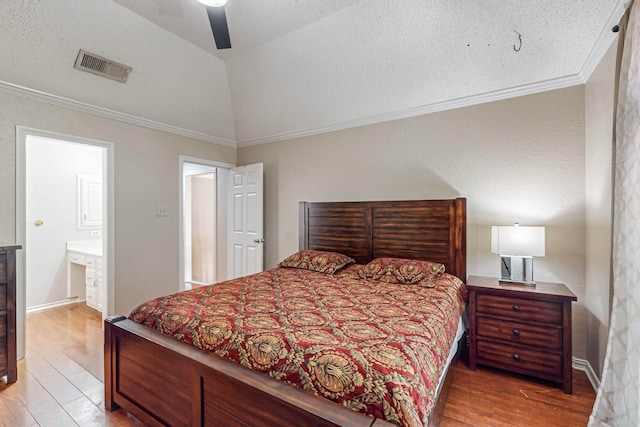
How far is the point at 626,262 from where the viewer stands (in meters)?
1.54

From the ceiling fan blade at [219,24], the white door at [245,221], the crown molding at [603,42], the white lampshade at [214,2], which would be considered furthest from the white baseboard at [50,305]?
the crown molding at [603,42]

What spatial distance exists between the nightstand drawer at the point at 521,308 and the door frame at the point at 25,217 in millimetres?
3704

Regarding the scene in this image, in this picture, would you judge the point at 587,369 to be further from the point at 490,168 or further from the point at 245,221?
the point at 245,221

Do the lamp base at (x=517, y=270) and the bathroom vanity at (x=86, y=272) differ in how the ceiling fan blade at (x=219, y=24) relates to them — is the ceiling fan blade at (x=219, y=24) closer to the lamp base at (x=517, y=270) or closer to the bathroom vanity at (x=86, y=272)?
the lamp base at (x=517, y=270)

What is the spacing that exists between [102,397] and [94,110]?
2.72 m

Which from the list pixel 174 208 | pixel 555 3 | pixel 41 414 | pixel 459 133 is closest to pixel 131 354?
pixel 41 414

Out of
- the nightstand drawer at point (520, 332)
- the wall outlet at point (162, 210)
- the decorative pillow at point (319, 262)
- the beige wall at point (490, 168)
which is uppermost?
the beige wall at point (490, 168)

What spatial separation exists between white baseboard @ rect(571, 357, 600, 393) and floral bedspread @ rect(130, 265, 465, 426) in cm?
102

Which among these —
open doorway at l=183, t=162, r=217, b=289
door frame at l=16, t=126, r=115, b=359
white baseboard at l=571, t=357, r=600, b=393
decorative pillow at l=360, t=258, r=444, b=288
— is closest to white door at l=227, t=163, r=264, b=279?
open doorway at l=183, t=162, r=217, b=289

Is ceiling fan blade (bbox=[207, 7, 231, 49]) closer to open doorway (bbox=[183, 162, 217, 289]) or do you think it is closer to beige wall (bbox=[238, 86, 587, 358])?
beige wall (bbox=[238, 86, 587, 358])

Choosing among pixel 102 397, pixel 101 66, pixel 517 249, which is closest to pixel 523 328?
pixel 517 249

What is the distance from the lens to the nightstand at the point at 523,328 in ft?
7.41

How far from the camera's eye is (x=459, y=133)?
3.08 m

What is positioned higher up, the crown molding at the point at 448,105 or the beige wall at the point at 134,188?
the crown molding at the point at 448,105
